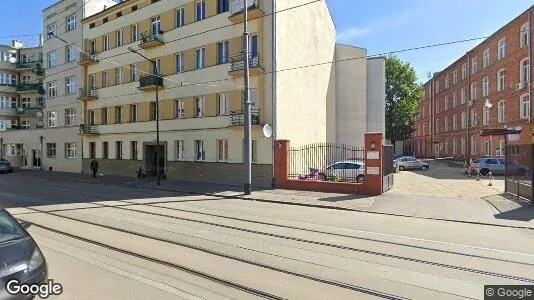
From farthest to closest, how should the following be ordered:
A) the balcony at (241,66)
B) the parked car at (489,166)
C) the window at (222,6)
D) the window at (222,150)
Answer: the parked car at (489,166)
the window at (222,150)
the window at (222,6)
the balcony at (241,66)

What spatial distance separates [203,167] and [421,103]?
54313 millimetres

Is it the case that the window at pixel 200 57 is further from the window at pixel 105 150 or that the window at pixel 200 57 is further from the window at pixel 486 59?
the window at pixel 486 59

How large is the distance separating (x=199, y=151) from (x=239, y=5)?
920 cm

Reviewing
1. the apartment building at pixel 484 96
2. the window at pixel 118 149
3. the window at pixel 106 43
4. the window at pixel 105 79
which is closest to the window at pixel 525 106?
the apartment building at pixel 484 96

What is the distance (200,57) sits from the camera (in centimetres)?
2358

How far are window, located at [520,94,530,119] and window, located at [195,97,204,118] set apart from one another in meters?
26.2

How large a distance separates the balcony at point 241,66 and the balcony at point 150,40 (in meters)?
6.82

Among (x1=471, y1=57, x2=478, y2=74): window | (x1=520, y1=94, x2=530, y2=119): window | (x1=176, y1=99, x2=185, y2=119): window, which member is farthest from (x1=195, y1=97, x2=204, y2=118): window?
(x1=471, y1=57, x2=478, y2=74): window

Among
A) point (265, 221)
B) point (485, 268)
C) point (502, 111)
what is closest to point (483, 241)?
point (485, 268)

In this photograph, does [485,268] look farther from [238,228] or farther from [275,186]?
[275,186]

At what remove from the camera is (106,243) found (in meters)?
8.08

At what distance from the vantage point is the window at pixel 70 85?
33.2 meters

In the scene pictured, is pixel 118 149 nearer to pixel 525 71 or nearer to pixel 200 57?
pixel 200 57

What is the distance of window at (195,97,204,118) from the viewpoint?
23.6m
